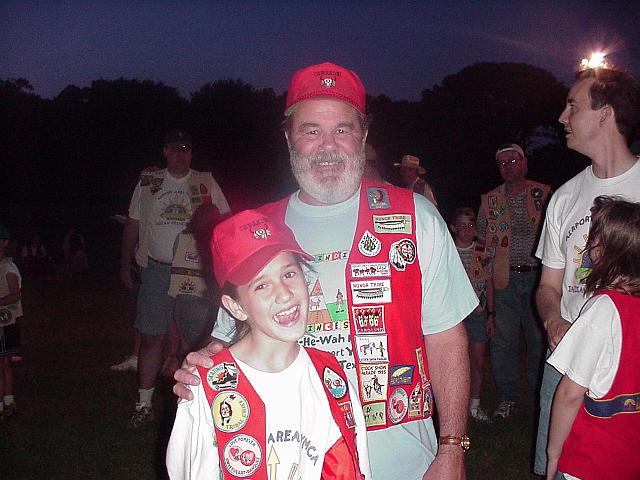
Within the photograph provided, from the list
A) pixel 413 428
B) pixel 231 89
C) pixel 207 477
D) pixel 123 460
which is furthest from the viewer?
pixel 231 89

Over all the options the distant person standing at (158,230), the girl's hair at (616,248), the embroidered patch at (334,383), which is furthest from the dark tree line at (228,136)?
the embroidered patch at (334,383)

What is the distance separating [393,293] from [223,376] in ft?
2.54

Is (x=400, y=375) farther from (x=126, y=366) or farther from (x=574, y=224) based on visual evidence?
(x=126, y=366)

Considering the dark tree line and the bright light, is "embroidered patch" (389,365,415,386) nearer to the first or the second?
the bright light

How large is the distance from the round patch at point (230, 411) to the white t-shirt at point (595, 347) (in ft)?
5.92

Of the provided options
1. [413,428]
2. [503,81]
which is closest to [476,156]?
[503,81]

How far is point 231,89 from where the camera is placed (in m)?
45.7

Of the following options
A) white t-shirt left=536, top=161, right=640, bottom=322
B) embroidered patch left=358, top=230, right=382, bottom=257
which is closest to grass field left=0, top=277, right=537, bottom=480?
white t-shirt left=536, top=161, right=640, bottom=322

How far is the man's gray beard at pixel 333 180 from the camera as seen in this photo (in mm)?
3004

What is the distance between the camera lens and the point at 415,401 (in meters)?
2.83

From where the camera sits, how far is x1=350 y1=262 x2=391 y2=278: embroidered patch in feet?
9.36

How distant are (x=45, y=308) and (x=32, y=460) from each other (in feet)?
30.5

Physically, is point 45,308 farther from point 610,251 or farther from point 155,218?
point 610,251

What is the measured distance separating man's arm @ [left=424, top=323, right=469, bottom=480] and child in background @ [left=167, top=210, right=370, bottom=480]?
37 centimetres
